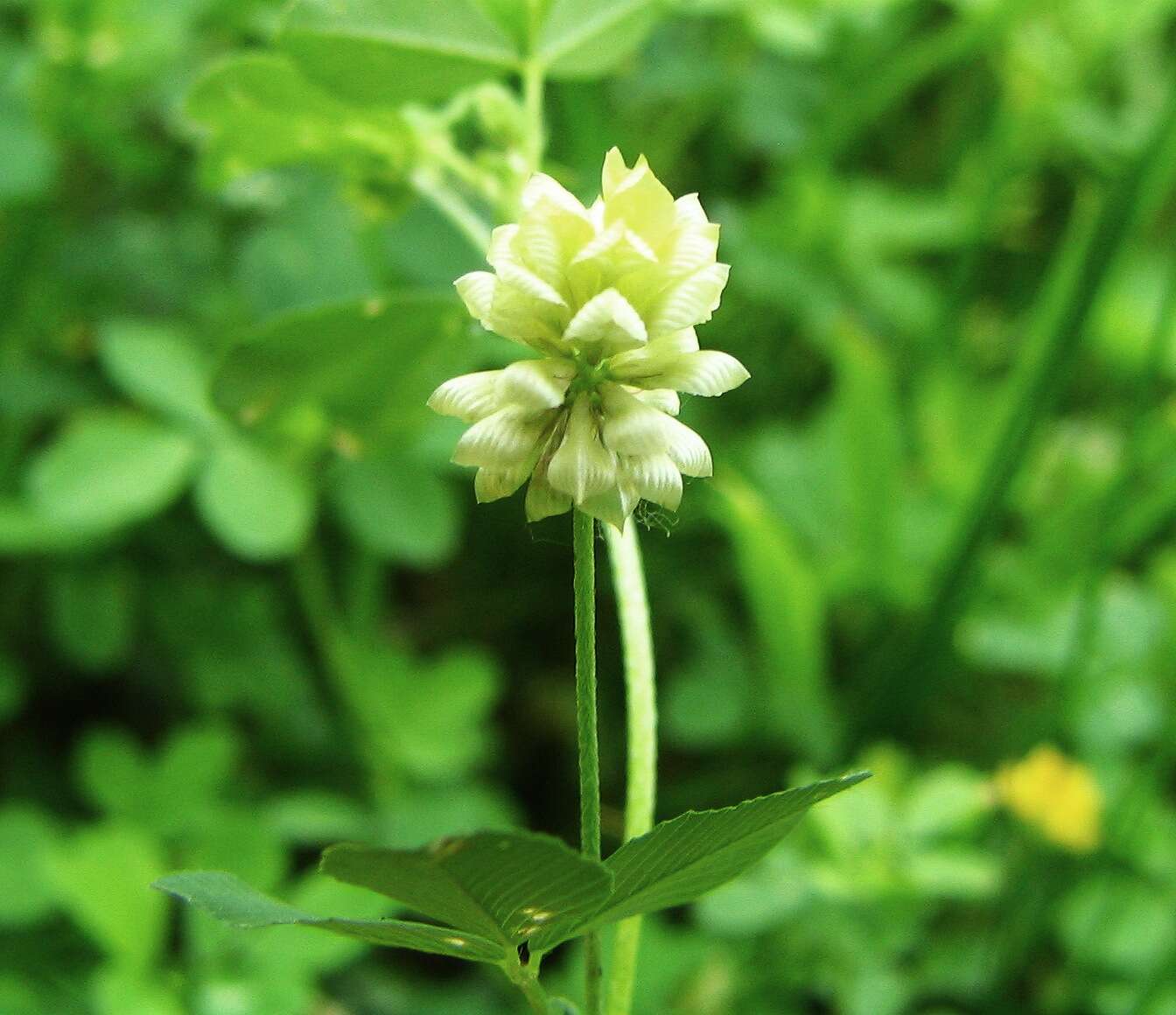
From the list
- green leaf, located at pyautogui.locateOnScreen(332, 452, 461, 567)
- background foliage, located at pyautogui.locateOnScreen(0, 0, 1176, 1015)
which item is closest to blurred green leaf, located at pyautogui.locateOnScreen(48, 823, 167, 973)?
background foliage, located at pyautogui.locateOnScreen(0, 0, 1176, 1015)

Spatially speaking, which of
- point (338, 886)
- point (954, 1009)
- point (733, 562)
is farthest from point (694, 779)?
point (338, 886)

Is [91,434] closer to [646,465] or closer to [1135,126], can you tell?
[646,465]

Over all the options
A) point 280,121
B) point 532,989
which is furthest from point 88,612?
point 532,989

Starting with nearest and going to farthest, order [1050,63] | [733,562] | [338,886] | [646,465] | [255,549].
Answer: [646,465] → [338,886] → [255,549] → [733,562] → [1050,63]

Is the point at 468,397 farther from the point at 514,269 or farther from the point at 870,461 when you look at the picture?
the point at 870,461

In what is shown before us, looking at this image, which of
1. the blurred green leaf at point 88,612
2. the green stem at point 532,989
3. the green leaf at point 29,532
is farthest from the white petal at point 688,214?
the blurred green leaf at point 88,612

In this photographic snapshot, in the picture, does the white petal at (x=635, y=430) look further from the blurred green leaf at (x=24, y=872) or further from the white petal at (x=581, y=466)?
the blurred green leaf at (x=24, y=872)
